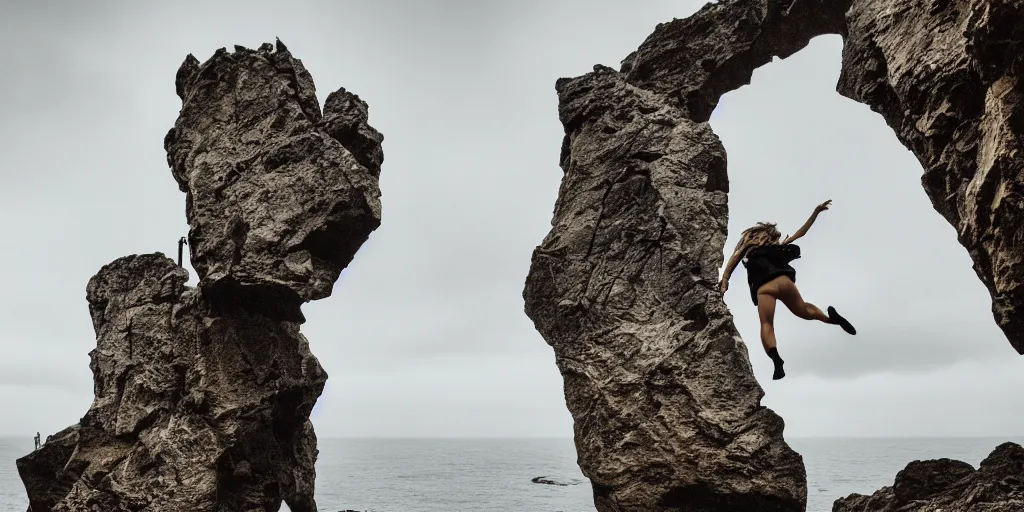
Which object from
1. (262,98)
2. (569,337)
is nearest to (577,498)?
(569,337)

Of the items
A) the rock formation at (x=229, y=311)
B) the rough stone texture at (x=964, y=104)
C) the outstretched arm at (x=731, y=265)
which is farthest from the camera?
the rock formation at (x=229, y=311)

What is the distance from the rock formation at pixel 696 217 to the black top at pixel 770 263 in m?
0.66

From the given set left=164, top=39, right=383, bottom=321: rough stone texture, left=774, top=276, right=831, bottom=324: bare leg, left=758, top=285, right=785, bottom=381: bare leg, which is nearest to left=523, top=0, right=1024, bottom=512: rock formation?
left=758, top=285, right=785, bottom=381: bare leg

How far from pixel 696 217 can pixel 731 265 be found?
3.33 ft

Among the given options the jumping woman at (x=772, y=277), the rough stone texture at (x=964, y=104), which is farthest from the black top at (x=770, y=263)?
the rough stone texture at (x=964, y=104)

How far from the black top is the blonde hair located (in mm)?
157

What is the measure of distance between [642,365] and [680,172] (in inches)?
133

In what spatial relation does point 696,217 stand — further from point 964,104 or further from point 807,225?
point 964,104

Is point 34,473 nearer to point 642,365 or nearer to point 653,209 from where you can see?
point 642,365

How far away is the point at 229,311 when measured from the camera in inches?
549

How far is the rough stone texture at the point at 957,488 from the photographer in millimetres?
9695

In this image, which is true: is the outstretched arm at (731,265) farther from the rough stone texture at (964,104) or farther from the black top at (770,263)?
the rough stone texture at (964,104)

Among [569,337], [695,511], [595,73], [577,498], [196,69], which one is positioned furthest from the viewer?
[577,498]

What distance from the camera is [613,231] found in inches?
518
